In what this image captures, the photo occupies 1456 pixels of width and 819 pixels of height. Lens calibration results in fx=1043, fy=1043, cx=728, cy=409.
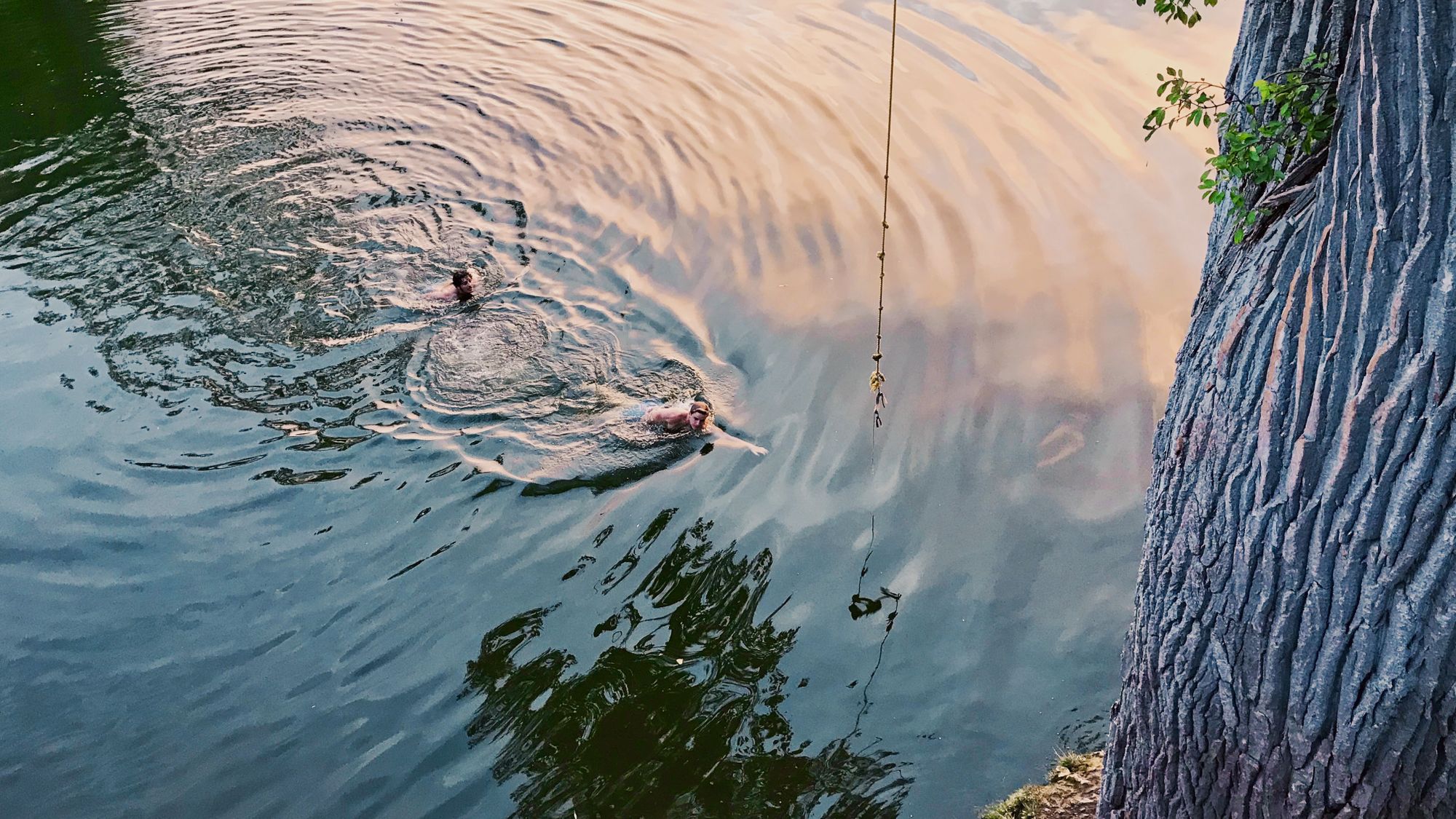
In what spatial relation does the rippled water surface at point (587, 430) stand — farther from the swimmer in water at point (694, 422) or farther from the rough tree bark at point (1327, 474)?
the rough tree bark at point (1327, 474)

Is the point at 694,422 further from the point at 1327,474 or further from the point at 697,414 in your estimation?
the point at 1327,474

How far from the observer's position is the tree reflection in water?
4809 millimetres

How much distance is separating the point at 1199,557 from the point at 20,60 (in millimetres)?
15690

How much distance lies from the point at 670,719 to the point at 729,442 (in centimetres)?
215

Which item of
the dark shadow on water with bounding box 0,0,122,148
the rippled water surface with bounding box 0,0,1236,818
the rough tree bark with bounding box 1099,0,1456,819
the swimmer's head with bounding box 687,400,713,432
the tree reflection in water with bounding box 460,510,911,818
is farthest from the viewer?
the dark shadow on water with bounding box 0,0,122,148

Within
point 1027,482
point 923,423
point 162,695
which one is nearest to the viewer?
point 162,695

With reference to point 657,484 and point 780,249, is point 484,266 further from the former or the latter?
point 657,484

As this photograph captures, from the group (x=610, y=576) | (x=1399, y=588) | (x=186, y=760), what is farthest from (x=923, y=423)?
(x=186, y=760)

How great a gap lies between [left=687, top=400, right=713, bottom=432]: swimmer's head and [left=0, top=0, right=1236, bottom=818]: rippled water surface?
24 centimetres

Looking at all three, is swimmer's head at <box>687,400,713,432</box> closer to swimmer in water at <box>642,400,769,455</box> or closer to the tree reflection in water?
swimmer in water at <box>642,400,769,455</box>

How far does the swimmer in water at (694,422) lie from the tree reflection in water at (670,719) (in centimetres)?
108

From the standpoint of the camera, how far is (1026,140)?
980 centimetres

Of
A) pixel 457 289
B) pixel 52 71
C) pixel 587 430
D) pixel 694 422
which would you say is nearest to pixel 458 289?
pixel 457 289

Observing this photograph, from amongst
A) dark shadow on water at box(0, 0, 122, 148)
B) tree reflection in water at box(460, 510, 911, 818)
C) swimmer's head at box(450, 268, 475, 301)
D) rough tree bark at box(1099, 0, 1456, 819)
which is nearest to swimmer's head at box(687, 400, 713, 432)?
tree reflection in water at box(460, 510, 911, 818)
